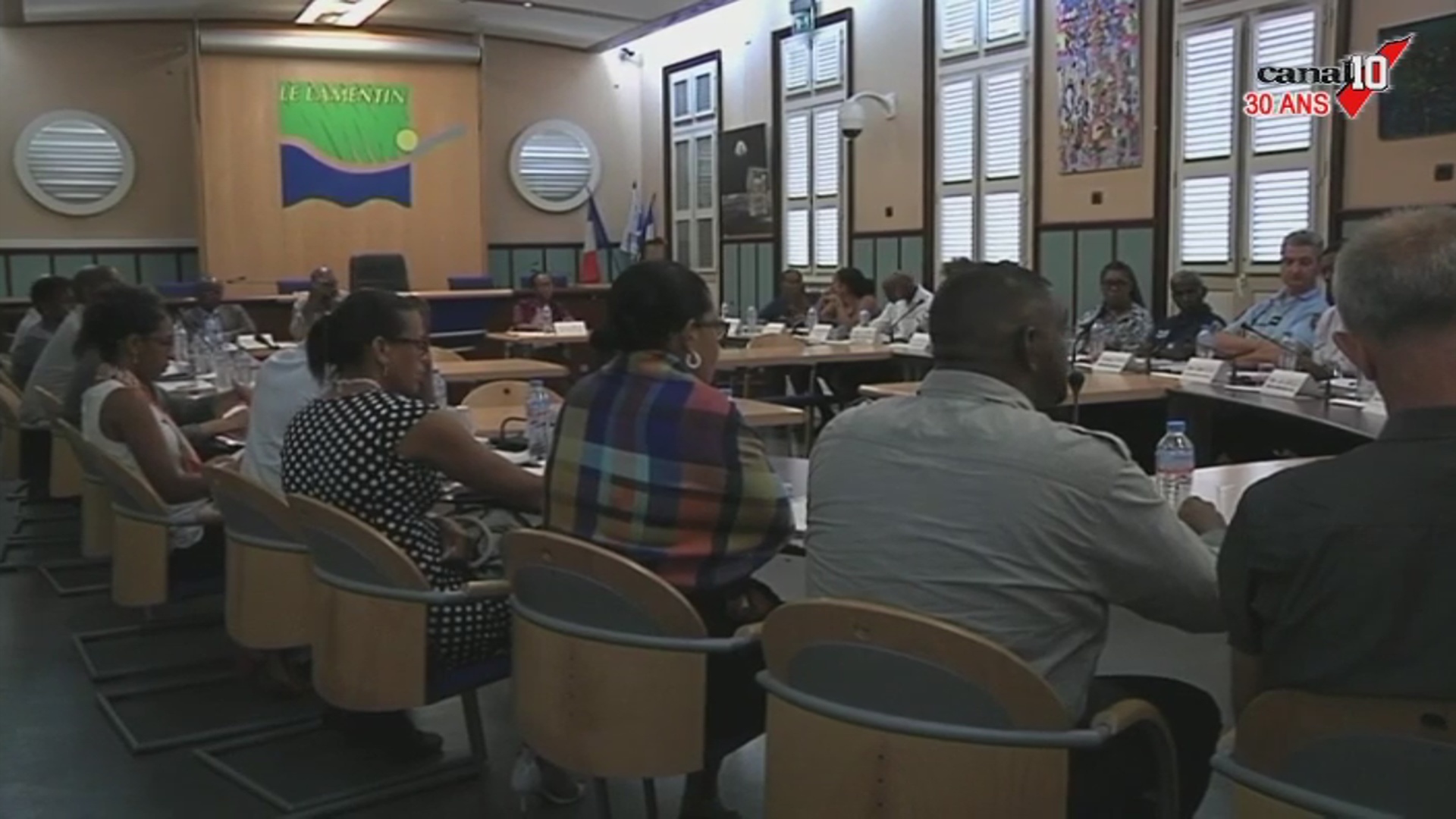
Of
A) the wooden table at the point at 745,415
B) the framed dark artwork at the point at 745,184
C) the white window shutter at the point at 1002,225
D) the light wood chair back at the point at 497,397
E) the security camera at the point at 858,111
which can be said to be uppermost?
the security camera at the point at 858,111

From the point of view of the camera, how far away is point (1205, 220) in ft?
27.5

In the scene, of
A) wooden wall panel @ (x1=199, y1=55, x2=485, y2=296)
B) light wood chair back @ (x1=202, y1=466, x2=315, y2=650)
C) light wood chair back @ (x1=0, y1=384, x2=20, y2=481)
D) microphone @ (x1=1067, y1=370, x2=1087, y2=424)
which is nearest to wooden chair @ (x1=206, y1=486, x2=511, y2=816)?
light wood chair back @ (x1=202, y1=466, x2=315, y2=650)

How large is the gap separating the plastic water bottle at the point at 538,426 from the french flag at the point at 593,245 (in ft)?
34.6

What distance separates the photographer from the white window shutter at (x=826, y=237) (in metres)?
12.0

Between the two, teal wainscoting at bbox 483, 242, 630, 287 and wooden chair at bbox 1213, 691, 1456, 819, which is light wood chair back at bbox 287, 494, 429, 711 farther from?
teal wainscoting at bbox 483, 242, 630, 287

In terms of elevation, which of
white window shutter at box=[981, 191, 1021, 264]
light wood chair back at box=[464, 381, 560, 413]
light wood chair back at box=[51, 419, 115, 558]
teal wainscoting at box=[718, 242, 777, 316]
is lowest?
light wood chair back at box=[51, 419, 115, 558]

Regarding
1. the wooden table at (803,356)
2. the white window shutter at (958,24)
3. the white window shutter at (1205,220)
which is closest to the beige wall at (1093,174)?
the white window shutter at (1205,220)

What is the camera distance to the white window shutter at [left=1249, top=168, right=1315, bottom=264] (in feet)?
25.4

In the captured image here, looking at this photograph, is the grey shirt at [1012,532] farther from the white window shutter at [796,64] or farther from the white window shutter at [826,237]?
Result: the white window shutter at [796,64]

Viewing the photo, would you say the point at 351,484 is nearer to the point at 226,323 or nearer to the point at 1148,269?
the point at 226,323

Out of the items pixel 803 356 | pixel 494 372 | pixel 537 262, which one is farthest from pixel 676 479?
pixel 537 262

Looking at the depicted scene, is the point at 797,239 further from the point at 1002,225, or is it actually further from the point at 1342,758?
the point at 1342,758

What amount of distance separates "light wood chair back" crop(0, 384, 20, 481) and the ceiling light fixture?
26.2 ft

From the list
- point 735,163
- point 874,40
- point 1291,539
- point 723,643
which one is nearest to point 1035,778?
point 1291,539
